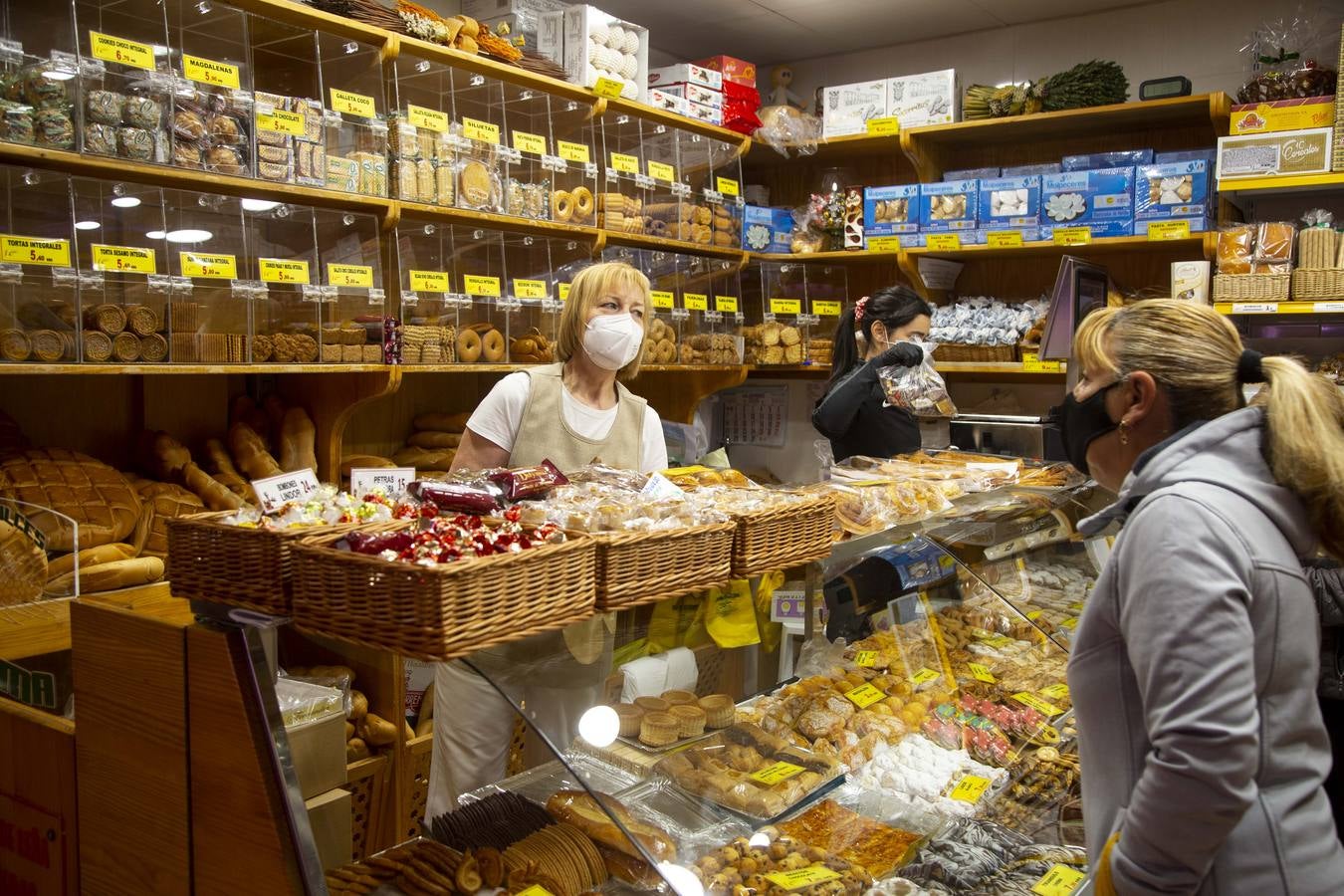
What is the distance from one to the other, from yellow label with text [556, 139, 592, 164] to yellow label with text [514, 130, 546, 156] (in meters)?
0.09

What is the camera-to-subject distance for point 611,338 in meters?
2.60

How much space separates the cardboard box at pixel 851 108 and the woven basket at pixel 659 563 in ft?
12.5

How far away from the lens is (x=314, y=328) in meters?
3.18

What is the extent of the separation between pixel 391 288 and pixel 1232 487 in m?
2.80

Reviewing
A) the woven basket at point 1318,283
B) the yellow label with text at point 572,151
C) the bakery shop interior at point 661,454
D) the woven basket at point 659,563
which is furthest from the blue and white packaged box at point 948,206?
the woven basket at point 659,563

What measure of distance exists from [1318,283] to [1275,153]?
502mm

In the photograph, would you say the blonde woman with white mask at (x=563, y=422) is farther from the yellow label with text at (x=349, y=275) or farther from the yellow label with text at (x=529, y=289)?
the yellow label with text at (x=529, y=289)

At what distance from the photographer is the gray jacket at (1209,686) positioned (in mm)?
1226

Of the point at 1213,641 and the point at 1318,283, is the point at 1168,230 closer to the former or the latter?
the point at 1318,283

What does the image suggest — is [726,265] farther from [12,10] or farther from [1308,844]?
[1308,844]

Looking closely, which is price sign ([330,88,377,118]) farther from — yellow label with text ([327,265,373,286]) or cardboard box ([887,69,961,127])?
cardboard box ([887,69,961,127])

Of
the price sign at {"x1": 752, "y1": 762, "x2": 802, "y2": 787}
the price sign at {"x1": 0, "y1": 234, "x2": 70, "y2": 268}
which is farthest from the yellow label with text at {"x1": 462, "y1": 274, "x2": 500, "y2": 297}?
the price sign at {"x1": 752, "y1": 762, "x2": 802, "y2": 787}

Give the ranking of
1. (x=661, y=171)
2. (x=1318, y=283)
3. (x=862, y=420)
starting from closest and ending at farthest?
(x=862, y=420) < (x=1318, y=283) < (x=661, y=171)

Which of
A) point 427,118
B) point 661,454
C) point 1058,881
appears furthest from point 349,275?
point 1058,881
